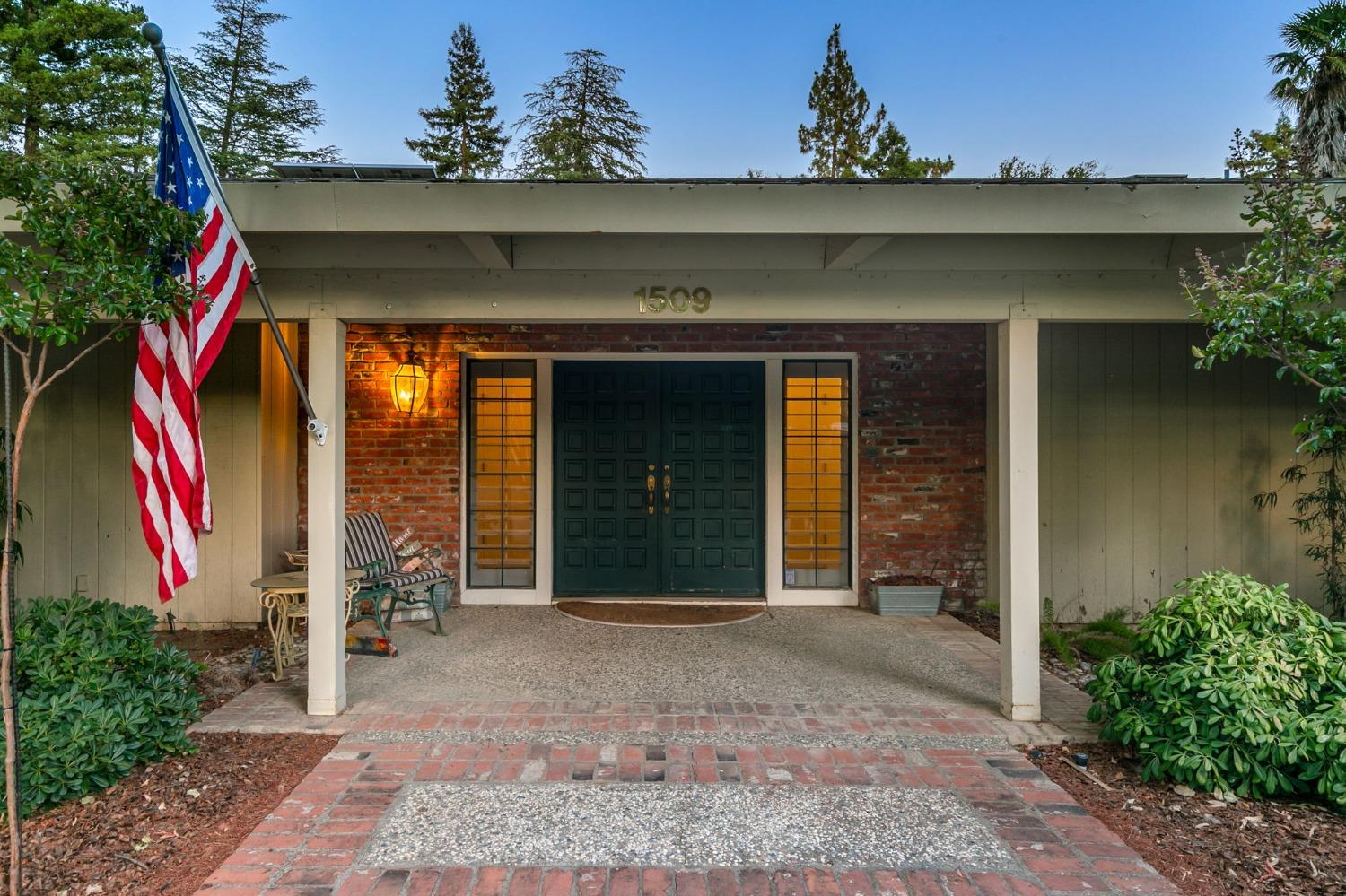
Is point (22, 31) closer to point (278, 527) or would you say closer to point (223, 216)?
point (278, 527)

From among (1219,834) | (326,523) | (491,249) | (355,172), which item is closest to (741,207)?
(491,249)

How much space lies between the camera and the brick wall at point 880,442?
5797 mm

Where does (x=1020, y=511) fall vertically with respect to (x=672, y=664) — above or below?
above

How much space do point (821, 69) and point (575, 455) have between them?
13087 mm

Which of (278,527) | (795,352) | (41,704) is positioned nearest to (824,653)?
(795,352)

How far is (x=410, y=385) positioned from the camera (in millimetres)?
5766

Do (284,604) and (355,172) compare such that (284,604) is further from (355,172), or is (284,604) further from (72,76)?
(72,76)

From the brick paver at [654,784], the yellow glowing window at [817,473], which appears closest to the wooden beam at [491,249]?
the brick paver at [654,784]

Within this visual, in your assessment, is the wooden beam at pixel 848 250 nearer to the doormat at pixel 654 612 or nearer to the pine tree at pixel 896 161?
the doormat at pixel 654 612

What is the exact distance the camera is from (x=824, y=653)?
14.7ft

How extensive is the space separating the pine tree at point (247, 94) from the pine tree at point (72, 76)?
2784 mm

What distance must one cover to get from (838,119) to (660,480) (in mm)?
12457

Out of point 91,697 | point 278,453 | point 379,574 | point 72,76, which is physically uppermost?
point 72,76

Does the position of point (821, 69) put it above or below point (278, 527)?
above
